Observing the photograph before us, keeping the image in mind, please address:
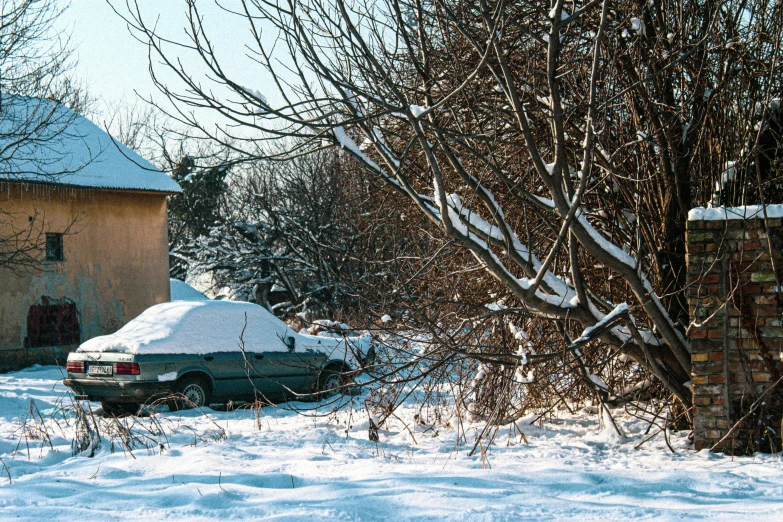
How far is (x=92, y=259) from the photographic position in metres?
21.4

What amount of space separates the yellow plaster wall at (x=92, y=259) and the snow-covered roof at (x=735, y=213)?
17.5m

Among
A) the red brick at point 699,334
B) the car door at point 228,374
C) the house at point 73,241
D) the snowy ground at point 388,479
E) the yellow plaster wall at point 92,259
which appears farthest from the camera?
the yellow plaster wall at point 92,259

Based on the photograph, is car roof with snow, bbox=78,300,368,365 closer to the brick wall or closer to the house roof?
the brick wall

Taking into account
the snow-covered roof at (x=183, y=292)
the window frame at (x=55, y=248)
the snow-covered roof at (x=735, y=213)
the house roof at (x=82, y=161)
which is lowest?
the snow-covered roof at (x=735, y=213)

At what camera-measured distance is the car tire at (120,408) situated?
10.6 meters

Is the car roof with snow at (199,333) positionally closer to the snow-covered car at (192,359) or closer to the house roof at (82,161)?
the snow-covered car at (192,359)

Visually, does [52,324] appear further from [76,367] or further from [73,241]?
[76,367]

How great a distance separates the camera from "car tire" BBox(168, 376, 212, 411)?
10.6m

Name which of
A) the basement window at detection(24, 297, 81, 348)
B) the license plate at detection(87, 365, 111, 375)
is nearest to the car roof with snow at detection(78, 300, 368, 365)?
the license plate at detection(87, 365, 111, 375)

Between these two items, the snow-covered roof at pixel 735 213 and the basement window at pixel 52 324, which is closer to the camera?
the snow-covered roof at pixel 735 213

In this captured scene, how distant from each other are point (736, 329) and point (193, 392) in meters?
7.26

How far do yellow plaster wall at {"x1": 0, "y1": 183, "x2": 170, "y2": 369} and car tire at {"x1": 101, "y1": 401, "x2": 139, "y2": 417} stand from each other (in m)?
9.81

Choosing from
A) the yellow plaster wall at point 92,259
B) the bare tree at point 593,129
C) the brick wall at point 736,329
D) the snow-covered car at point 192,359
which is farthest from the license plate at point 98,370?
the yellow plaster wall at point 92,259

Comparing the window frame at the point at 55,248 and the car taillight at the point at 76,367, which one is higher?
the window frame at the point at 55,248
